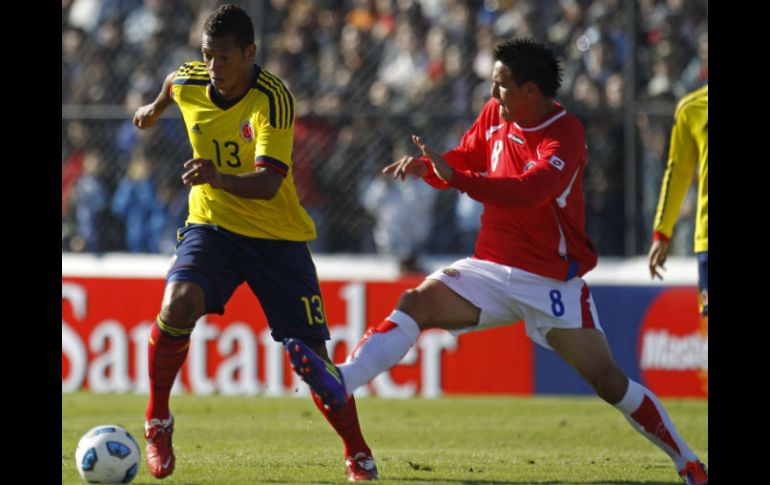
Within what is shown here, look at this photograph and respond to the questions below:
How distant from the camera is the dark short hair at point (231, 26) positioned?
7.33 metres

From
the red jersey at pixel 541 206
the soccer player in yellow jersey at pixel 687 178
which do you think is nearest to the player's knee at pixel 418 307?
the red jersey at pixel 541 206

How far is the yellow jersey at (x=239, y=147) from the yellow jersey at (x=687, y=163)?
269 centimetres

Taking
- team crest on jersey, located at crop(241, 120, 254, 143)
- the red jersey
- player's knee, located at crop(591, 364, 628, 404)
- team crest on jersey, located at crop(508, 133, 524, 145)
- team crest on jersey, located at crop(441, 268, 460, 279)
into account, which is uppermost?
team crest on jersey, located at crop(241, 120, 254, 143)

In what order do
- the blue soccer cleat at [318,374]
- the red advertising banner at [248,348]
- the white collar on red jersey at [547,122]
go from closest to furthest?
1. the blue soccer cleat at [318,374]
2. the white collar on red jersey at [547,122]
3. the red advertising banner at [248,348]

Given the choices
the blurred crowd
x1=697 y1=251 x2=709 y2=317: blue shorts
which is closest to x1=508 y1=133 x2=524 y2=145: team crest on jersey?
x1=697 y1=251 x2=709 y2=317: blue shorts

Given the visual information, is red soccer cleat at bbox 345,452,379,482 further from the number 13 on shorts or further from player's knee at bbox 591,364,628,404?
player's knee at bbox 591,364,628,404

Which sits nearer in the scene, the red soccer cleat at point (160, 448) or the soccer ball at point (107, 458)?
the soccer ball at point (107, 458)

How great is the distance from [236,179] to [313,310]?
0.93 metres

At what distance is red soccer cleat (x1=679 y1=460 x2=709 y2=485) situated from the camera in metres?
7.17

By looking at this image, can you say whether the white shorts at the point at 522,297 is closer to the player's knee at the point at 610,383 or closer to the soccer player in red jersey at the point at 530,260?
the soccer player in red jersey at the point at 530,260

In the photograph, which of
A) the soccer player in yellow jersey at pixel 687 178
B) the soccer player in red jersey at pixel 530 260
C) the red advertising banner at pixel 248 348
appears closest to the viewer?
the soccer player in red jersey at pixel 530 260

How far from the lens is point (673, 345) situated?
1311 centimetres
